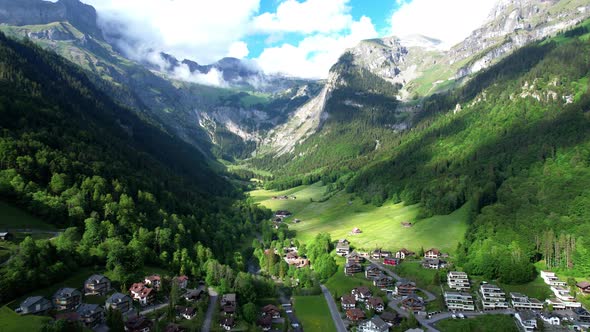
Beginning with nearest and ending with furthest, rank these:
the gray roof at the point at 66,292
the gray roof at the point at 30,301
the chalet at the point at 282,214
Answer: the gray roof at the point at 30,301
the gray roof at the point at 66,292
the chalet at the point at 282,214

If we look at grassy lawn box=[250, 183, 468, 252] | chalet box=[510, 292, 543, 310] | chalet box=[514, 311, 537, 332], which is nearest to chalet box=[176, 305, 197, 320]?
chalet box=[514, 311, 537, 332]

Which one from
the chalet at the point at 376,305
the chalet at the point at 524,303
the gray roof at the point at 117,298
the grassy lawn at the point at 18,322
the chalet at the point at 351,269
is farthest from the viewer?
the chalet at the point at 351,269

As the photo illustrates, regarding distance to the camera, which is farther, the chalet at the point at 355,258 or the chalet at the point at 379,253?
the chalet at the point at 379,253

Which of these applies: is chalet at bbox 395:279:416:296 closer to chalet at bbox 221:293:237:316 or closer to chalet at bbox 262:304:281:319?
chalet at bbox 262:304:281:319

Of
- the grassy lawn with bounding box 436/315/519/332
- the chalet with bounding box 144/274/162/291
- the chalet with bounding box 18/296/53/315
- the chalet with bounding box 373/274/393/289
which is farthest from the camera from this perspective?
Result: the chalet with bounding box 373/274/393/289

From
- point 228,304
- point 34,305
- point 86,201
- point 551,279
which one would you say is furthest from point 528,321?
point 86,201

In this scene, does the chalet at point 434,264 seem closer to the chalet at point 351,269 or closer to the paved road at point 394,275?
the paved road at point 394,275

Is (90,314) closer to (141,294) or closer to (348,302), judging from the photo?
(141,294)

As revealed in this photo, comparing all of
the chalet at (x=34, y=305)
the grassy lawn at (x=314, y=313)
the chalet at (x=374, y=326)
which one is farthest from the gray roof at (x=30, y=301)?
the chalet at (x=374, y=326)
